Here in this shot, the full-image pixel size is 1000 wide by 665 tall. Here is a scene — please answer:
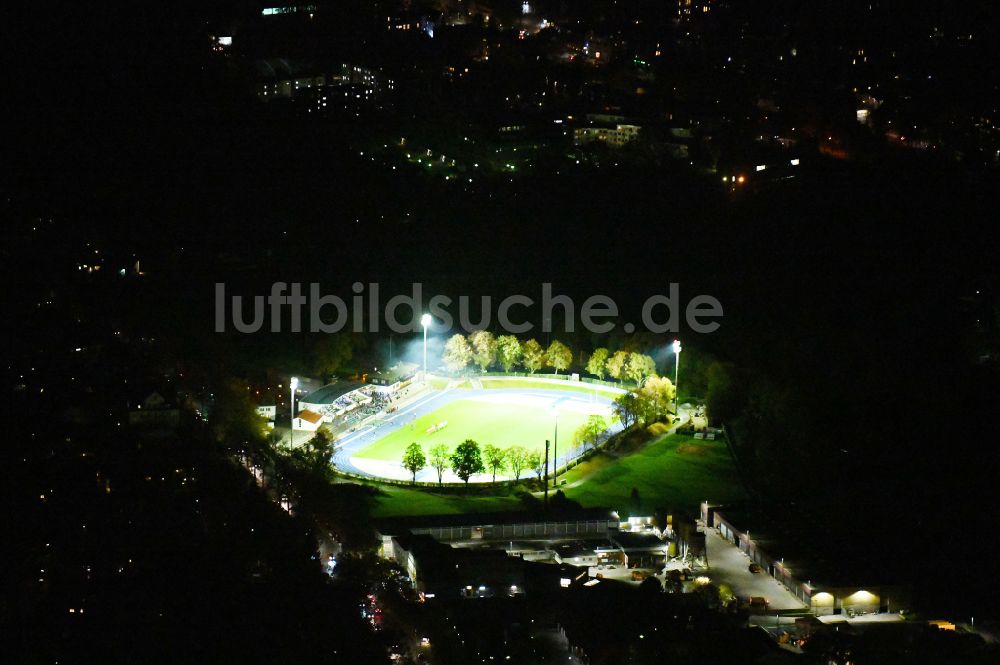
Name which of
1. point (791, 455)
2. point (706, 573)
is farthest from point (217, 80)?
point (706, 573)

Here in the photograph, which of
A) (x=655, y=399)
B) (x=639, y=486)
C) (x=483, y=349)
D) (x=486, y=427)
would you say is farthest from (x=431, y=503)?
(x=483, y=349)

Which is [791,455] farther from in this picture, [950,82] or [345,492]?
[950,82]

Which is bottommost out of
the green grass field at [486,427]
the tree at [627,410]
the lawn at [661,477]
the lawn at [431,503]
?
the lawn at [431,503]

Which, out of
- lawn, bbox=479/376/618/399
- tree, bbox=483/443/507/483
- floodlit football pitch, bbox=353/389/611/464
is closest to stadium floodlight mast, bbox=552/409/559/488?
floodlit football pitch, bbox=353/389/611/464

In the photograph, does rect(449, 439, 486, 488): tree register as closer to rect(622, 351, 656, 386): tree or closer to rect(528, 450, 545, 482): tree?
rect(528, 450, 545, 482): tree

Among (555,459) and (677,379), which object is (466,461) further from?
(677,379)

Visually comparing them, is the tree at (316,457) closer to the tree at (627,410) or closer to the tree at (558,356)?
the tree at (627,410)

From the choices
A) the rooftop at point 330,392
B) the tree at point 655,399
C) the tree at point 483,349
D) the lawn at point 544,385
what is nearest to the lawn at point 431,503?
the rooftop at point 330,392
